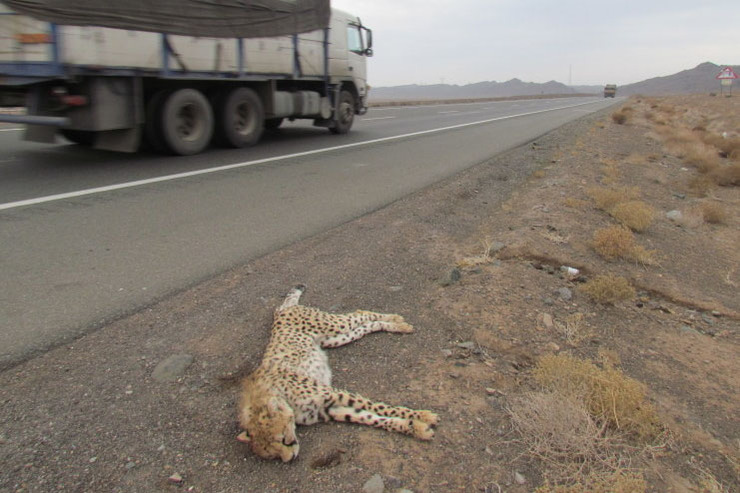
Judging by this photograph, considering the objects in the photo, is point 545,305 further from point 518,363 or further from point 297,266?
point 297,266

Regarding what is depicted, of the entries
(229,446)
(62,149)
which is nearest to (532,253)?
(229,446)

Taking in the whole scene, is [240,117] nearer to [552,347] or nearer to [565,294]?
[565,294]

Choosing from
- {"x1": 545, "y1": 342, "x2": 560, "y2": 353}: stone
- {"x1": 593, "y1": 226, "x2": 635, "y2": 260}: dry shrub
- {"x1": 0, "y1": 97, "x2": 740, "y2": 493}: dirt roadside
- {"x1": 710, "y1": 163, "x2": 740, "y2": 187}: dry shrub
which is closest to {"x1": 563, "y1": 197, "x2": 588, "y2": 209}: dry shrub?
{"x1": 0, "y1": 97, "x2": 740, "y2": 493}: dirt roadside

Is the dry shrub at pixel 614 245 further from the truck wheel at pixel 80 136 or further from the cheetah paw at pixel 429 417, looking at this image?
the truck wheel at pixel 80 136

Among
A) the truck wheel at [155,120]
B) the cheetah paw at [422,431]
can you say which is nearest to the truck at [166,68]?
the truck wheel at [155,120]

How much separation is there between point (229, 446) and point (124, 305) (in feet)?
6.07

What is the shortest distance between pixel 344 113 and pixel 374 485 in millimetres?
13567

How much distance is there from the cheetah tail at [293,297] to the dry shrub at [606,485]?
7.24 ft

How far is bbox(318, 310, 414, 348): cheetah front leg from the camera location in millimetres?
3621

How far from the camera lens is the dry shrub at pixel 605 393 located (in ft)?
9.15

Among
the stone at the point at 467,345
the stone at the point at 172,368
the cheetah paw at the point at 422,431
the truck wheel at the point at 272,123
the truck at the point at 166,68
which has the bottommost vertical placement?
the cheetah paw at the point at 422,431

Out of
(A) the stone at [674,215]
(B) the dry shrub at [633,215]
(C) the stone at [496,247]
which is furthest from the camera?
(A) the stone at [674,215]

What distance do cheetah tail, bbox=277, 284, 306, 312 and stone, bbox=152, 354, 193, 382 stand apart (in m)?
0.79

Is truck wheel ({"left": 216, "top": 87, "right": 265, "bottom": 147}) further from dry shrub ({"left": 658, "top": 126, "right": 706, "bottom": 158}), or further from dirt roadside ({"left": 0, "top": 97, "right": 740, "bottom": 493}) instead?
dry shrub ({"left": 658, "top": 126, "right": 706, "bottom": 158})
